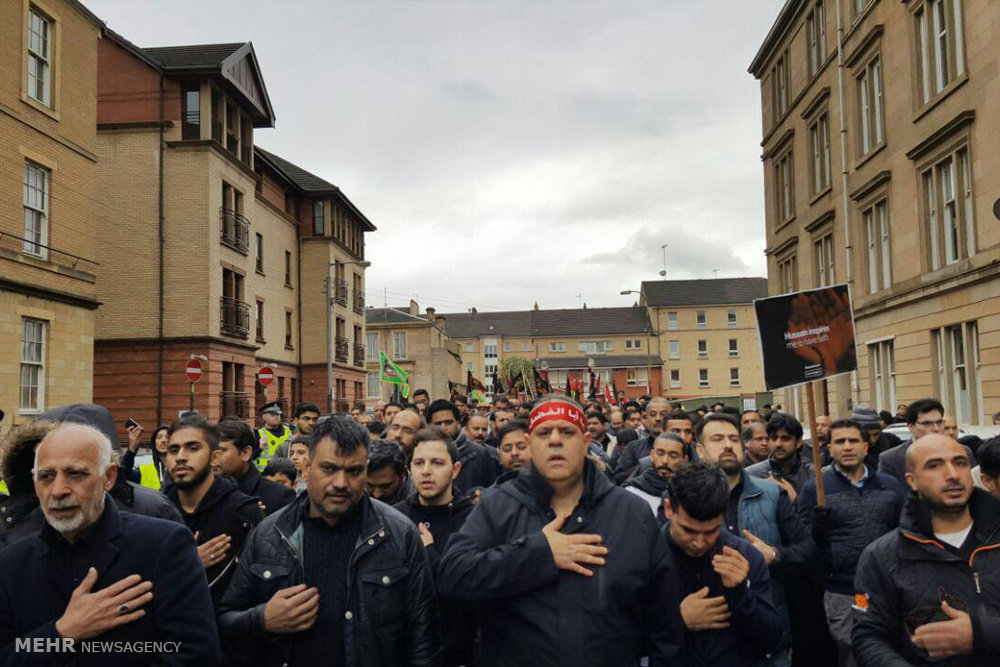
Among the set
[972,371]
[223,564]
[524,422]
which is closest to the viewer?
[223,564]

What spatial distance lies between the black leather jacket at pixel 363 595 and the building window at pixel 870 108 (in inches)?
905

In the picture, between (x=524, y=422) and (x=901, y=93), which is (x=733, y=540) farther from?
(x=901, y=93)

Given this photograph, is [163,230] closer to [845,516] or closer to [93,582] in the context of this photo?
[845,516]

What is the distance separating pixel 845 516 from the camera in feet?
19.8

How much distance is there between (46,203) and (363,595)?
19956mm

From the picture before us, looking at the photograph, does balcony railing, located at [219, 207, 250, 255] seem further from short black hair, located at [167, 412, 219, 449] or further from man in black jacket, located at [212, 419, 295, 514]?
short black hair, located at [167, 412, 219, 449]

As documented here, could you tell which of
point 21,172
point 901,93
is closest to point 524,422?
point 21,172

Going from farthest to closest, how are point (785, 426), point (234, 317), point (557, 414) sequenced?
1. point (234, 317)
2. point (785, 426)
3. point (557, 414)

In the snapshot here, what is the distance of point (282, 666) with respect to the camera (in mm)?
3568

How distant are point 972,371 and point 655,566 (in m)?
18.3

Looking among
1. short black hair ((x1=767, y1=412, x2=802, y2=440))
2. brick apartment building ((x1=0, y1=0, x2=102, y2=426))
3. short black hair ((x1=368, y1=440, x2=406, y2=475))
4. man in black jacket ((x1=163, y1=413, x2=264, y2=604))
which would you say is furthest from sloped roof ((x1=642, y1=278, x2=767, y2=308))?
man in black jacket ((x1=163, y1=413, x2=264, y2=604))

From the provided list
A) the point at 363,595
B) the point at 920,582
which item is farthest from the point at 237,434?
the point at 920,582

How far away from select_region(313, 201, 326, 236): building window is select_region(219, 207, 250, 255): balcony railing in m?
10.7

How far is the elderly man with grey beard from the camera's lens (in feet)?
9.69
